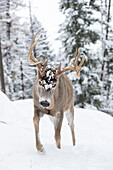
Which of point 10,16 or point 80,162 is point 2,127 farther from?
point 10,16

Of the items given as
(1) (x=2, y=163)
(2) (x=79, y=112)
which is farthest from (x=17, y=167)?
(2) (x=79, y=112)

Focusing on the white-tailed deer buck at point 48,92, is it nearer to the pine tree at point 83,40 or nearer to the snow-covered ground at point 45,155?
the snow-covered ground at point 45,155

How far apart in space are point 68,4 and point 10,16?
18.4ft

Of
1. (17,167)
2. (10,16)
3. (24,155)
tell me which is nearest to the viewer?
(17,167)

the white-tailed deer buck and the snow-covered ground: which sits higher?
the white-tailed deer buck

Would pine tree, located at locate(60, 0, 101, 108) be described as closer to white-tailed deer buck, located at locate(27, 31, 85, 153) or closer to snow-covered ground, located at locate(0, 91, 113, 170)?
snow-covered ground, located at locate(0, 91, 113, 170)

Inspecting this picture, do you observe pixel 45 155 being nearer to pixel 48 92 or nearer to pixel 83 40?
pixel 48 92

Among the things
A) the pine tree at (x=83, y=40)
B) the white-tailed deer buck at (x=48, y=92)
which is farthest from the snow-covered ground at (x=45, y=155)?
the pine tree at (x=83, y=40)

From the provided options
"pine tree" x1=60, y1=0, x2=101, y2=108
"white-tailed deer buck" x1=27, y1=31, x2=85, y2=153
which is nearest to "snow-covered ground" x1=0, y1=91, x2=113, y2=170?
"white-tailed deer buck" x1=27, y1=31, x2=85, y2=153

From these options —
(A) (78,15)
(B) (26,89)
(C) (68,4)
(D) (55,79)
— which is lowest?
(B) (26,89)

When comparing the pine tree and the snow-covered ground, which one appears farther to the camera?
the pine tree

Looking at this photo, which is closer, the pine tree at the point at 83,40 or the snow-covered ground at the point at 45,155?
the snow-covered ground at the point at 45,155

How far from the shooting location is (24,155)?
3469 millimetres

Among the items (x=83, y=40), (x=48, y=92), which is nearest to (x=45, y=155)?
(x=48, y=92)
